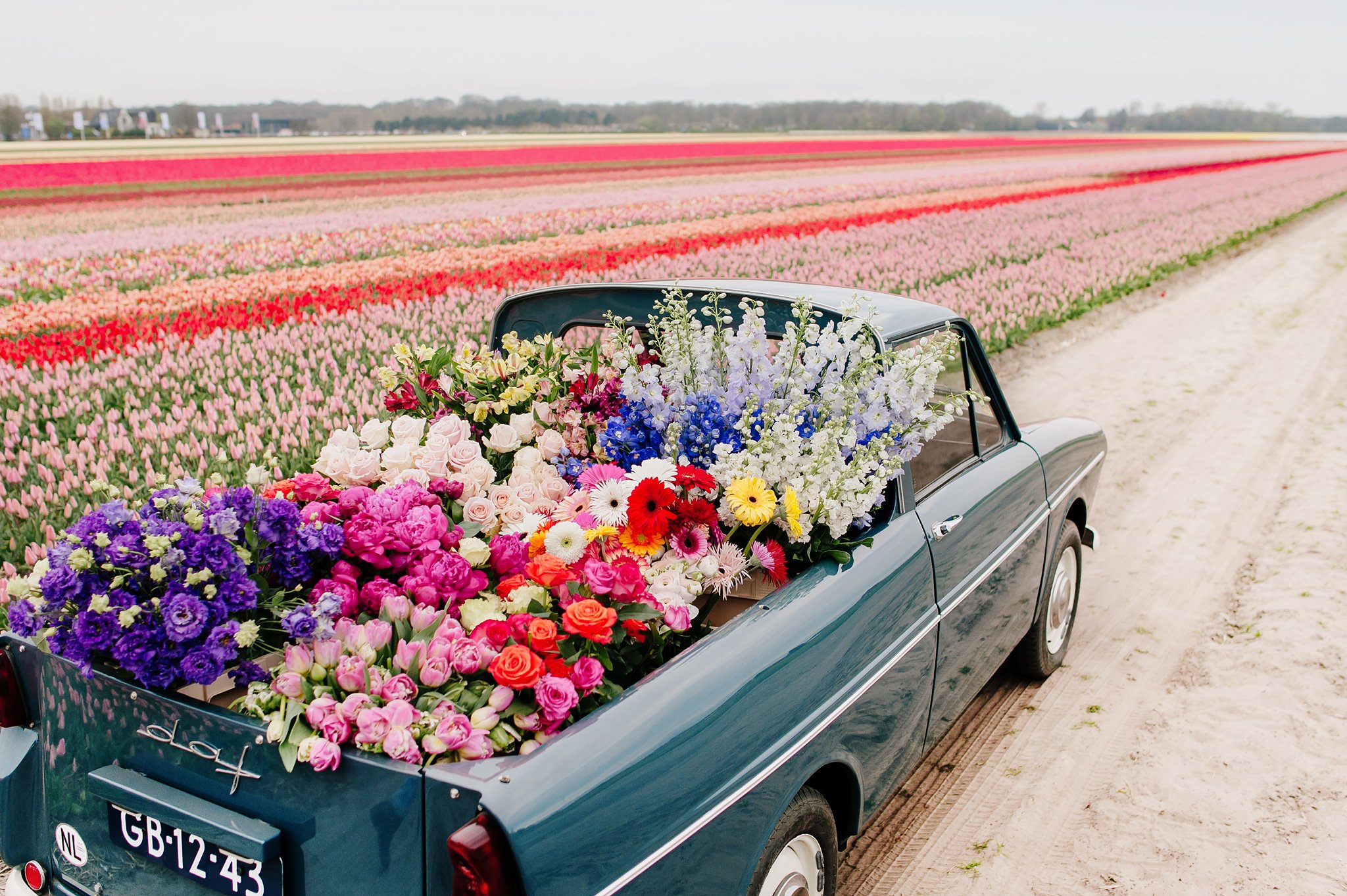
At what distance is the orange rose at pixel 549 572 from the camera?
2266 millimetres

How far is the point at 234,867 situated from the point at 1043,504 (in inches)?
120

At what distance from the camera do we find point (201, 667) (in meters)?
1.87

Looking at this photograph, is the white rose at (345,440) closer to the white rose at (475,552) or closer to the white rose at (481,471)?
→ the white rose at (481,471)

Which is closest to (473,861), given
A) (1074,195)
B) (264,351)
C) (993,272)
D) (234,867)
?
(234,867)

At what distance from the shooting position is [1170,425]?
8133 mm

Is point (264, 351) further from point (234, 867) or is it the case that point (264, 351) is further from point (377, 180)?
point (377, 180)

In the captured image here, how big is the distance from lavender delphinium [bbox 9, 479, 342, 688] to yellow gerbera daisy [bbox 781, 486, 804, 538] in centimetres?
115

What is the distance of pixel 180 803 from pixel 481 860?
72 centimetres

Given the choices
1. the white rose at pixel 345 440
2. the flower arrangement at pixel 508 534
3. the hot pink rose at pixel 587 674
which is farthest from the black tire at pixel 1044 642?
the white rose at pixel 345 440

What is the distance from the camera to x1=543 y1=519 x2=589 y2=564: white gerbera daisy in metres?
2.50

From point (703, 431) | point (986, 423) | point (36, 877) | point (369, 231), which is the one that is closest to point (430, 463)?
point (703, 431)

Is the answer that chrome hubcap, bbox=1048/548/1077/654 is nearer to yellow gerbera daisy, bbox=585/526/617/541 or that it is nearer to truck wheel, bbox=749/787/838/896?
truck wheel, bbox=749/787/838/896

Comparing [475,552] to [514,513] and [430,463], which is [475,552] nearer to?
Result: [514,513]

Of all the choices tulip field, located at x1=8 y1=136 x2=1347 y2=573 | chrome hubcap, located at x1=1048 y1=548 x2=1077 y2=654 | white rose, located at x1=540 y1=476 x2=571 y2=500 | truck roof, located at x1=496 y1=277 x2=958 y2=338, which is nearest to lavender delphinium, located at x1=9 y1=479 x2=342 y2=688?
white rose, located at x1=540 y1=476 x2=571 y2=500
